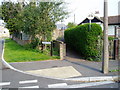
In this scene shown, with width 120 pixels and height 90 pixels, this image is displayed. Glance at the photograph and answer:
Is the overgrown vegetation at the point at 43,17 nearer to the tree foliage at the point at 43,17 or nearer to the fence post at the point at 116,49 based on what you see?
the tree foliage at the point at 43,17

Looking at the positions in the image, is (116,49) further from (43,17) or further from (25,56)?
(25,56)

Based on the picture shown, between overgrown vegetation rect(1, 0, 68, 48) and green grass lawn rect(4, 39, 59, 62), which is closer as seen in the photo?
green grass lawn rect(4, 39, 59, 62)

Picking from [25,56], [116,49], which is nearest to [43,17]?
[25,56]

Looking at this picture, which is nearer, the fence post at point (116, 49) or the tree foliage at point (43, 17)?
the fence post at point (116, 49)

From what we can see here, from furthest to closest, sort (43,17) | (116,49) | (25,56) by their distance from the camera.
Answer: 1. (43,17)
2. (25,56)
3. (116,49)

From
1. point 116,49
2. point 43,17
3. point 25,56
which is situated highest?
point 43,17

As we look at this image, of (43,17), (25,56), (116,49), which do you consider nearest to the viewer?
(116,49)

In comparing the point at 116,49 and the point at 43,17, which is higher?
the point at 43,17

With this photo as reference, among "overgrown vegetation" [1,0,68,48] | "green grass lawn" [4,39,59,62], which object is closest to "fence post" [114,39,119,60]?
"green grass lawn" [4,39,59,62]

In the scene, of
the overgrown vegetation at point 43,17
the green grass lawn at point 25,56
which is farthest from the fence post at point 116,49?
the overgrown vegetation at point 43,17

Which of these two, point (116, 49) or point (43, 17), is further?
point (43, 17)

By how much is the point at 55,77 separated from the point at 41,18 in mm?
6481

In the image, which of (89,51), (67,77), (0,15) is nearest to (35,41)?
(89,51)

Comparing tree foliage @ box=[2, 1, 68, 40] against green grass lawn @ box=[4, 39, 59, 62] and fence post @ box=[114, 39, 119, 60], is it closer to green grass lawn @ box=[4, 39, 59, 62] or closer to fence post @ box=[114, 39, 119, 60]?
green grass lawn @ box=[4, 39, 59, 62]
